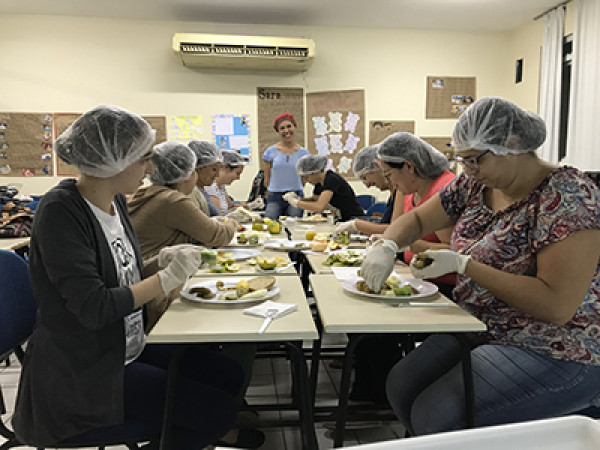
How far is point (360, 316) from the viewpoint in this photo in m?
1.41

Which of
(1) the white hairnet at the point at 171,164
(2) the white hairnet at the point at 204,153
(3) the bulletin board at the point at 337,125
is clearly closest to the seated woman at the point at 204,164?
(2) the white hairnet at the point at 204,153

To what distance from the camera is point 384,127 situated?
6250 millimetres

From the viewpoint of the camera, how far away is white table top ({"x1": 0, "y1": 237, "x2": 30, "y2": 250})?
279 centimetres

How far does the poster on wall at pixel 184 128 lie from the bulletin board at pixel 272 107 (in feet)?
2.60

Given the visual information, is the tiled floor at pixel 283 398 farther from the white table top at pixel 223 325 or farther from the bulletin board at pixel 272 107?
the bulletin board at pixel 272 107

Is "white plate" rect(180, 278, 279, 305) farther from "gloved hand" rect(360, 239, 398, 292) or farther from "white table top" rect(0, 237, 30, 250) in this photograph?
Answer: "white table top" rect(0, 237, 30, 250)

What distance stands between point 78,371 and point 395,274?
1.25 m

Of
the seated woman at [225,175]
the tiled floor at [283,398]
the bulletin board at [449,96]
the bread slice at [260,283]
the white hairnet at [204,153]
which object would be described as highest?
the bulletin board at [449,96]

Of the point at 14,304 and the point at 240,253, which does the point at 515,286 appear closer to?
the point at 240,253

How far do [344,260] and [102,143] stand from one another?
121 cm

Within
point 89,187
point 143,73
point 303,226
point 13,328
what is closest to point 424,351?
point 89,187

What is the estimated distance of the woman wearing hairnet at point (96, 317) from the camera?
1.25m

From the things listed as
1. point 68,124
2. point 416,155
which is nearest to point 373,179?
point 416,155

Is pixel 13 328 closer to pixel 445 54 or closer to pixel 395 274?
pixel 395 274
